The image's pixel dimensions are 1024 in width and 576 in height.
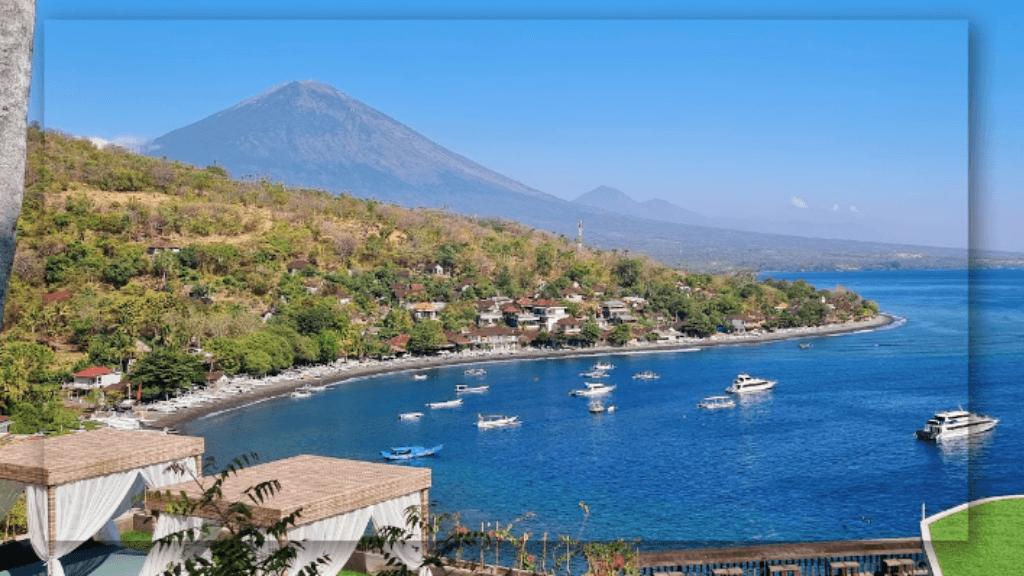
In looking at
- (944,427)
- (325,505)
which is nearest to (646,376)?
(944,427)

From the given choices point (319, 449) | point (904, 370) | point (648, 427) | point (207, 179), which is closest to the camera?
point (319, 449)

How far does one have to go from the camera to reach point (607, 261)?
80.6 ft

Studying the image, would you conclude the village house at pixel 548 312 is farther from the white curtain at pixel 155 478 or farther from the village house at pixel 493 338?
the white curtain at pixel 155 478

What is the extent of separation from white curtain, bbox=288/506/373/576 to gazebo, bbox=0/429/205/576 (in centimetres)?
57

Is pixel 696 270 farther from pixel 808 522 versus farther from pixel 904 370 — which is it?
pixel 808 522

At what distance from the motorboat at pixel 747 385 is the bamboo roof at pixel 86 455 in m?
11.6

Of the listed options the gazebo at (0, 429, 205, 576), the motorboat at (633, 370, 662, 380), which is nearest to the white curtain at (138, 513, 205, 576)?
the gazebo at (0, 429, 205, 576)

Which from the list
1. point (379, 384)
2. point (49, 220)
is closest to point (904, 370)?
point (379, 384)

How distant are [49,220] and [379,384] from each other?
19.8 feet

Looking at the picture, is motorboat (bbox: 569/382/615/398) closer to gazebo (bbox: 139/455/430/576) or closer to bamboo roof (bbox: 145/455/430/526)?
bamboo roof (bbox: 145/455/430/526)

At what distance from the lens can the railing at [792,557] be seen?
366 centimetres

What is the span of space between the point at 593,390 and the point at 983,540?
11.6m

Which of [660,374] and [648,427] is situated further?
[660,374]

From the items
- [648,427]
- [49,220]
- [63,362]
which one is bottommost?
[648,427]
